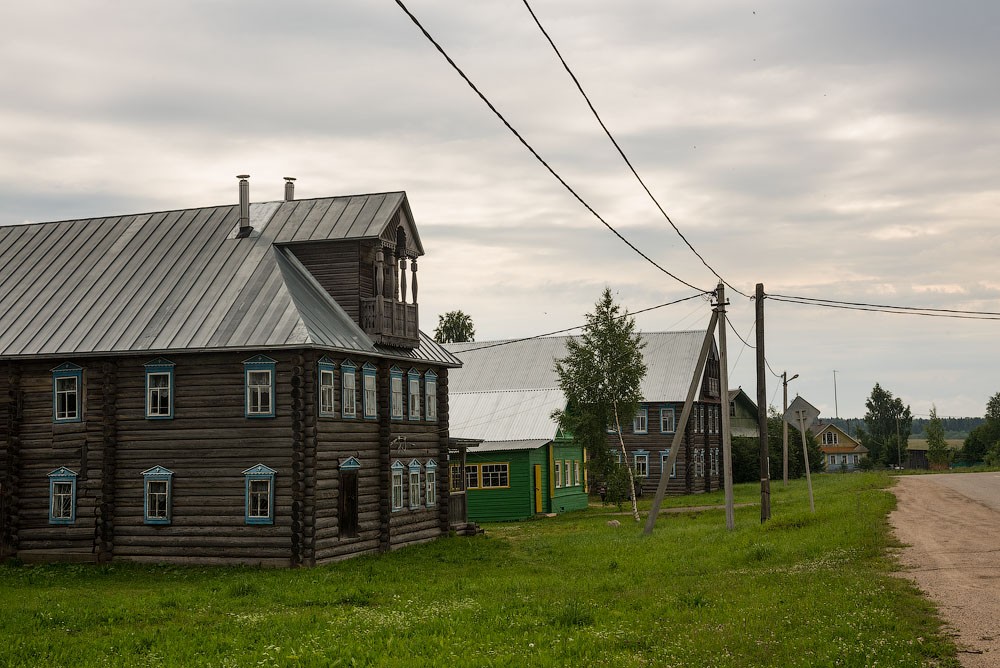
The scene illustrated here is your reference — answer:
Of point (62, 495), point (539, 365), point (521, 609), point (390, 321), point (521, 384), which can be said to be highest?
point (539, 365)

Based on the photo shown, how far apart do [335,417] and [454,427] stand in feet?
73.2

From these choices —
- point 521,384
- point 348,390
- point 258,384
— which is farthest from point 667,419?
point 258,384

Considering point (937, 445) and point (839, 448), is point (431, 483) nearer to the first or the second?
point (937, 445)

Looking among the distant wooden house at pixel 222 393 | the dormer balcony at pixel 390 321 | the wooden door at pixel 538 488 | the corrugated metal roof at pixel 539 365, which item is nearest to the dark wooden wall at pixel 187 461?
the distant wooden house at pixel 222 393

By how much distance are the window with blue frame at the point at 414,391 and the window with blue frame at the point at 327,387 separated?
5.11 m

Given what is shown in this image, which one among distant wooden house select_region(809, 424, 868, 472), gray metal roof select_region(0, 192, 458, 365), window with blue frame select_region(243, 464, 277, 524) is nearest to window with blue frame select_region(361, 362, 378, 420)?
gray metal roof select_region(0, 192, 458, 365)

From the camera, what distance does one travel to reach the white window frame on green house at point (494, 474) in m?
46.6

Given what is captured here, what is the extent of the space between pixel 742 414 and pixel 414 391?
46.4 meters

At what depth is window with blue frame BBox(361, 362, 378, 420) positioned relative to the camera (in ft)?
99.8

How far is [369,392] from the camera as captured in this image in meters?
30.8

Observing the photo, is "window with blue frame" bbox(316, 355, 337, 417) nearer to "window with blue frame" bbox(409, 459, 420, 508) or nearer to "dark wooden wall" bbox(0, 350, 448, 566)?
"dark wooden wall" bbox(0, 350, 448, 566)

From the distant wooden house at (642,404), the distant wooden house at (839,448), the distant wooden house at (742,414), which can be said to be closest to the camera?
the distant wooden house at (642,404)

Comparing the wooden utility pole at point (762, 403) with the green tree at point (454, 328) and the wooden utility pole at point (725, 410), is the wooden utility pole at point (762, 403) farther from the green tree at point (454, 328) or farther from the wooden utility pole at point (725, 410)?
the green tree at point (454, 328)

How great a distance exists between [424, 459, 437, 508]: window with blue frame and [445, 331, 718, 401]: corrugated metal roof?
2074 centimetres
